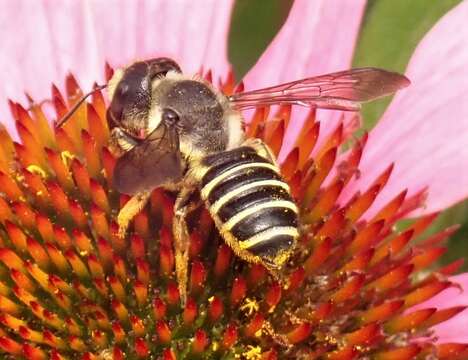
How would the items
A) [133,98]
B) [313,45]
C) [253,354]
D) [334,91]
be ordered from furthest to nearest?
[313,45] < [334,91] < [133,98] < [253,354]

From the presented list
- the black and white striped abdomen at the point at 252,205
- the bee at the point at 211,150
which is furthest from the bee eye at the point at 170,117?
the black and white striped abdomen at the point at 252,205

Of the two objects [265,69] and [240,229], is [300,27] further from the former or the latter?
[240,229]

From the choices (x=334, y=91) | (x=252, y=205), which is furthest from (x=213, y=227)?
(x=334, y=91)

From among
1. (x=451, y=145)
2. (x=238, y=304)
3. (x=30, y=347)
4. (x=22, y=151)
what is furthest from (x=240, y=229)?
(x=451, y=145)

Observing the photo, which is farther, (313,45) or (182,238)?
(313,45)

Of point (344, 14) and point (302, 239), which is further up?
point (344, 14)

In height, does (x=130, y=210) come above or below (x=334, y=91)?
below

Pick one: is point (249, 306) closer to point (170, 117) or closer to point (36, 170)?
point (170, 117)
